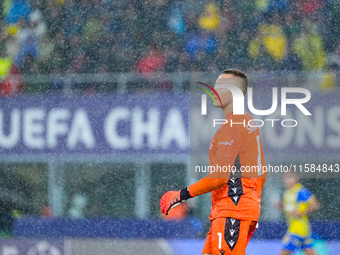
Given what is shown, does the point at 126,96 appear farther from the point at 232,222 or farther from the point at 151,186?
the point at 232,222

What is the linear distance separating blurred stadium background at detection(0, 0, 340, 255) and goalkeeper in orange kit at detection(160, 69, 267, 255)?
45.0 inches

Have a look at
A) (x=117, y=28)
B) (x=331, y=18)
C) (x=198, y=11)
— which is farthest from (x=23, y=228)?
(x=331, y=18)

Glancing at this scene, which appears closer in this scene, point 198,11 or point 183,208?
point 183,208

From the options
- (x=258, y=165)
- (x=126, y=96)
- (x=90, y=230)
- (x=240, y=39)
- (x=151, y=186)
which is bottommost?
(x=90, y=230)

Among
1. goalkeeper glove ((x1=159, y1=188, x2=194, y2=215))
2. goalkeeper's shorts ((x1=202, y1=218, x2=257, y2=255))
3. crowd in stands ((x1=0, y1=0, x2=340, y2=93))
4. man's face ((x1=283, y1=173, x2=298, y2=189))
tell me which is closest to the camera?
goalkeeper's shorts ((x1=202, y1=218, x2=257, y2=255))

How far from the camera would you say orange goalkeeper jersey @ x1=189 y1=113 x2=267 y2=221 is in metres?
2.55

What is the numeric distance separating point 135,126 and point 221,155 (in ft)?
5.31

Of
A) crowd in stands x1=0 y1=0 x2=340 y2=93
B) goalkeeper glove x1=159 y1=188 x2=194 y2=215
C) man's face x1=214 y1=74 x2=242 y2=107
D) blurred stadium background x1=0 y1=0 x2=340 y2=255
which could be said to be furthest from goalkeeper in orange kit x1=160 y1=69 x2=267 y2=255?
crowd in stands x1=0 y1=0 x2=340 y2=93

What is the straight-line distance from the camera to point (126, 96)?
413 centimetres

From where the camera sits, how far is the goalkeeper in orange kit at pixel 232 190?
8.29ft

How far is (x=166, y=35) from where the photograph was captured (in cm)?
491

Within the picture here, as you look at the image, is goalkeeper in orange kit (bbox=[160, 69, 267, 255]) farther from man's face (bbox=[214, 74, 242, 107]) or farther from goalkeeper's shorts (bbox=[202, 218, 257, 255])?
man's face (bbox=[214, 74, 242, 107])

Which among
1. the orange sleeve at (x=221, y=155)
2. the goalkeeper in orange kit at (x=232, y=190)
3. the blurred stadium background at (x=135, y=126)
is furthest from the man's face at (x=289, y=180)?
the orange sleeve at (x=221, y=155)

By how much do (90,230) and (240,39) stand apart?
1.80 m
